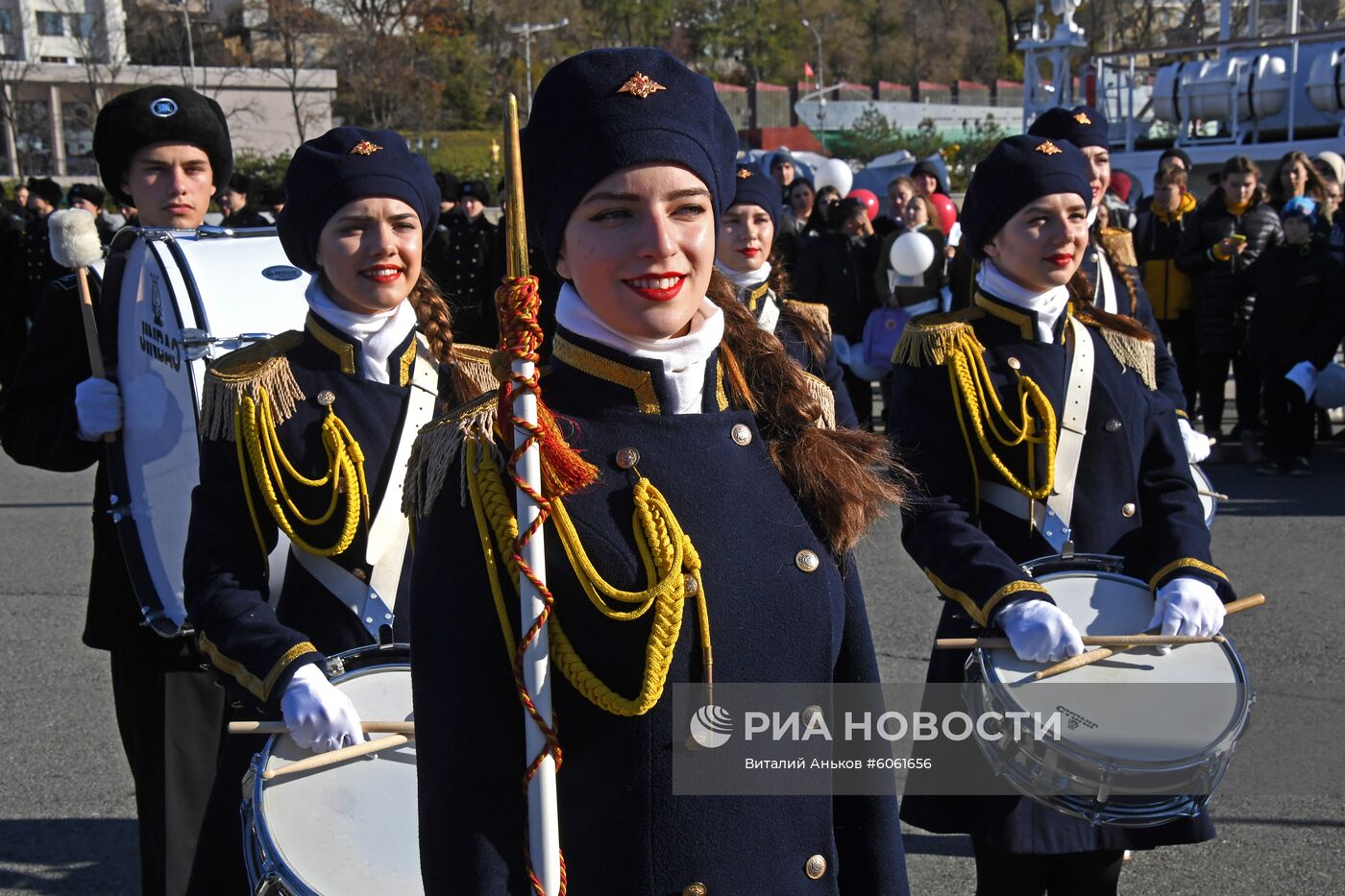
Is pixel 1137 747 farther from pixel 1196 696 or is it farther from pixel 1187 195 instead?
pixel 1187 195

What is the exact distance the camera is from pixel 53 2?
144 feet

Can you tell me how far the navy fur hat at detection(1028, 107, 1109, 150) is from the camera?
5.36m

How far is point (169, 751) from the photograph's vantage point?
10.9 ft

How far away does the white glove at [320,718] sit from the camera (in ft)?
7.80

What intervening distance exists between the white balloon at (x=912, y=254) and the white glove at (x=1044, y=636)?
6.99 metres

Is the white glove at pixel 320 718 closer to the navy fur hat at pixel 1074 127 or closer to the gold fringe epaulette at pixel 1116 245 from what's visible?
the navy fur hat at pixel 1074 127

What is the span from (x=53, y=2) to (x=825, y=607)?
47.6 metres

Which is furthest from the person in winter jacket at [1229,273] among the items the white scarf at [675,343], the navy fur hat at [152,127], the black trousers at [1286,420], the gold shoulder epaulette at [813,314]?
the white scarf at [675,343]

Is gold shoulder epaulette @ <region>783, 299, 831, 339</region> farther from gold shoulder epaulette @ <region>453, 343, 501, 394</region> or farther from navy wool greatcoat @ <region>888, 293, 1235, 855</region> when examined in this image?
gold shoulder epaulette @ <region>453, 343, 501, 394</region>

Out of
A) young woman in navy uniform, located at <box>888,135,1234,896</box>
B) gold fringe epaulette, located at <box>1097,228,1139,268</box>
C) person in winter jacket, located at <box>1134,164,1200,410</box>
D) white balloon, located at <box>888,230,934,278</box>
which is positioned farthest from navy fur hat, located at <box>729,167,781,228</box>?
person in winter jacket, located at <box>1134,164,1200,410</box>

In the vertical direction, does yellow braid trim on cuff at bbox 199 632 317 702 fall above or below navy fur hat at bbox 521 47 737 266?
below

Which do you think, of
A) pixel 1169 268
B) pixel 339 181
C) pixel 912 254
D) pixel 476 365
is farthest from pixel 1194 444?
pixel 1169 268

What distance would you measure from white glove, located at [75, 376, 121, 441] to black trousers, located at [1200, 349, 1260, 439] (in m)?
7.36

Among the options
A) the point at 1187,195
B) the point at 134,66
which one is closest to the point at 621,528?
the point at 1187,195
